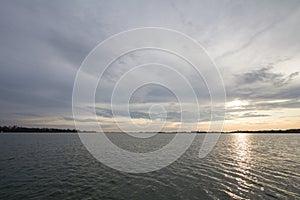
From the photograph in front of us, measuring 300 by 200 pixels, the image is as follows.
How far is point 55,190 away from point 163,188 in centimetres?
1177

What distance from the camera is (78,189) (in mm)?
18219

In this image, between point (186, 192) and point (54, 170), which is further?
point (54, 170)

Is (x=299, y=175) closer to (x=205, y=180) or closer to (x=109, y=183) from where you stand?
(x=205, y=180)

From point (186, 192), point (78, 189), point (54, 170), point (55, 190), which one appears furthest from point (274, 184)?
point (54, 170)

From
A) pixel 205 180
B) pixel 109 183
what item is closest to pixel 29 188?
pixel 109 183

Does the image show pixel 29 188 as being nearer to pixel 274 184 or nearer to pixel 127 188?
pixel 127 188

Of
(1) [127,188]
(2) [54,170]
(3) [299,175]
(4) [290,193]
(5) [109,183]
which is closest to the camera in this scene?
(4) [290,193]

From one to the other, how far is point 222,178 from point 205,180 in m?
3.01

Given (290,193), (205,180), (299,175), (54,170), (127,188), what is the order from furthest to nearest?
(54,170)
(299,175)
(205,180)
(127,188)
(290,193)

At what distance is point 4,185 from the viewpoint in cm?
1912

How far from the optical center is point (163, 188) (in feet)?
61.7

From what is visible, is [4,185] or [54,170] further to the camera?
[54,170]

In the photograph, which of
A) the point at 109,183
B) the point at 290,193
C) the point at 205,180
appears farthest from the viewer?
the point at 205,180

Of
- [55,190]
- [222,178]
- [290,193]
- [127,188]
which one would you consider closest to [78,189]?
[55,190]
